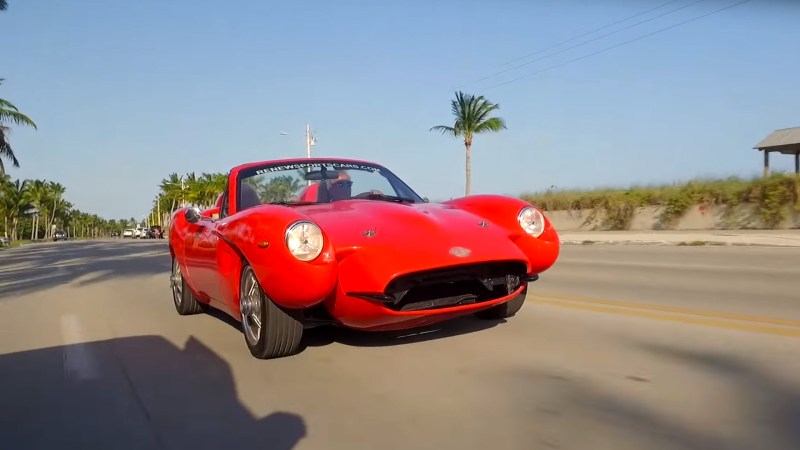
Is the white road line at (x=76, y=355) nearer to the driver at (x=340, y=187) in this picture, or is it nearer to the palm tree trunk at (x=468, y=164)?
the driver at (x=340, y=187)

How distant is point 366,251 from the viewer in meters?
4.07

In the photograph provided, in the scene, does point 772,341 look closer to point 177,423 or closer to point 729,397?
point 729,397

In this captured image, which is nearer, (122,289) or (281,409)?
(281,409)

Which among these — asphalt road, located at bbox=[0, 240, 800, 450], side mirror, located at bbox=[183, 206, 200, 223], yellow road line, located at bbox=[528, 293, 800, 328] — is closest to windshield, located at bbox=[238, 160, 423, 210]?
side mirror, located at bbox=[183, 206, 200, 223]

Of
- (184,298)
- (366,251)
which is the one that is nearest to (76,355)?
(184,298)

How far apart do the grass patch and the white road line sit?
757 inches

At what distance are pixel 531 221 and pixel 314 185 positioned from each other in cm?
187

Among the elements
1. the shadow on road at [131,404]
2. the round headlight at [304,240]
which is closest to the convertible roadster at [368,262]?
the round headlight at [304,240]

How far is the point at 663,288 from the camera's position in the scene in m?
7.34

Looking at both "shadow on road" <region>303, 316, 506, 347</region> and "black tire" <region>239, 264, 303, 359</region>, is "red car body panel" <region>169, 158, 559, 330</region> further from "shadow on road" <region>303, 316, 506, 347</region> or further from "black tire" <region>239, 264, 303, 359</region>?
"shadow on road" <region>303, 316, 506, 347</region>

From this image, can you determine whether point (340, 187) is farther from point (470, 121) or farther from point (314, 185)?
point (470, 121)

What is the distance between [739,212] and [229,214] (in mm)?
19528

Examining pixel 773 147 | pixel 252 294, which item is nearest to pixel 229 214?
pixel 252 294

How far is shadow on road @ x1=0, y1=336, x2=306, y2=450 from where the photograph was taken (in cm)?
319
